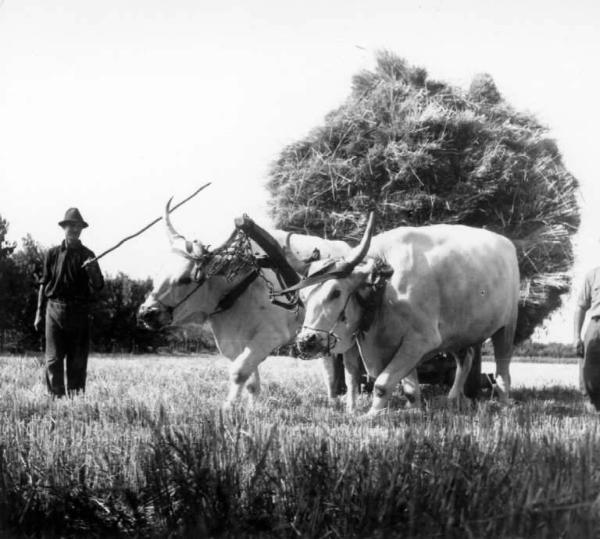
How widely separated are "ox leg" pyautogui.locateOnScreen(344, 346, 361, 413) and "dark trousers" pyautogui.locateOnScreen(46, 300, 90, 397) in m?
2.52

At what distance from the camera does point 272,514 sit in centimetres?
311

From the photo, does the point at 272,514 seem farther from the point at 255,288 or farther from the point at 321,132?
the point at 321,132

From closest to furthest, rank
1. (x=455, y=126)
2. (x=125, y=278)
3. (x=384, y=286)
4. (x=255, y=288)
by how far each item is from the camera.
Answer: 1. (x=384, y=286)
2. (x=255, y=288)
3. (x=455, y=126)
4. (x=125, y=278)

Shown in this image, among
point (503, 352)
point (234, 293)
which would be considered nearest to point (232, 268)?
point (234, 293)

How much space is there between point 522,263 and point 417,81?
2.27 metres

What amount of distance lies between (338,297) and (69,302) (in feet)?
9.84

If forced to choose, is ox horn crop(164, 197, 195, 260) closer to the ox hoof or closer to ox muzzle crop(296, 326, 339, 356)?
ox muzzle crop(296, 326, 339, 356)

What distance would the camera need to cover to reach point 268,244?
6680mm

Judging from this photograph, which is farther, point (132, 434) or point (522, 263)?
point (522, 263)

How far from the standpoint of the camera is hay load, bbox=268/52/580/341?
7.62 meters

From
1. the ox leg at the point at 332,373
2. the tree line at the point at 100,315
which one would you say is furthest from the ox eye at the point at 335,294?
the tree line at the point at 100,315

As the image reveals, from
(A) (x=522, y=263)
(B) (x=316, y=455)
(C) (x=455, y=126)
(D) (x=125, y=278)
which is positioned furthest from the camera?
(D) (x=125, y=278)

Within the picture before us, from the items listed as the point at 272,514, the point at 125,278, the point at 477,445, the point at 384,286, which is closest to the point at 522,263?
the point at 384,286

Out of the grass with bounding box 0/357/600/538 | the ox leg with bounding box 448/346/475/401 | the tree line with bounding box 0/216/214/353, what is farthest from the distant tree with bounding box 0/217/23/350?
the grass with bounding box 0/357/600/538
